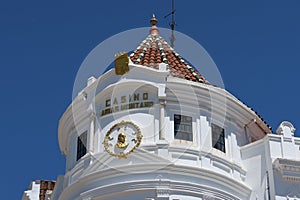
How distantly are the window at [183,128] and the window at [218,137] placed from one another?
117 cm

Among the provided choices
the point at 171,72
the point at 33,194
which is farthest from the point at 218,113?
the point at 33,194

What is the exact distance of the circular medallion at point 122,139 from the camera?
111 ft

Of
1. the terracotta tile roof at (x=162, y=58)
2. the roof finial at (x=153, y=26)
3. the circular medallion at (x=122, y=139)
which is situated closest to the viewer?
the circular medallion at (x=122, y=139)

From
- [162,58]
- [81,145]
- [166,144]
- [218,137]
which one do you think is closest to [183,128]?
[166,144]

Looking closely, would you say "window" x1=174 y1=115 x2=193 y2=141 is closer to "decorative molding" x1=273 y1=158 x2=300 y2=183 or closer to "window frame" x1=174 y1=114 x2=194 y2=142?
"window frame" x1=174 y1=114 x2=194 y2=142

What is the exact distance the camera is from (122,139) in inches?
1339

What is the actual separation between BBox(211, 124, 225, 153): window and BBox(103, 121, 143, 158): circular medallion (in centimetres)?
351

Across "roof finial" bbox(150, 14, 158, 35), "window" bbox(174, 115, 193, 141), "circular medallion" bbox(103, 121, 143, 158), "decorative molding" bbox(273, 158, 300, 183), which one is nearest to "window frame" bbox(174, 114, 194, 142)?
"window" bbox(174, 115, 193, 141)

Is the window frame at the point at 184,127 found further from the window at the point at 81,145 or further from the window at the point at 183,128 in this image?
the window at the point at 81,145

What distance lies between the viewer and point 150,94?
34875 millimetres

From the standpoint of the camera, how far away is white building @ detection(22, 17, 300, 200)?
32.8 m

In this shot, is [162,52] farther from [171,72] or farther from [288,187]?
[288,187]

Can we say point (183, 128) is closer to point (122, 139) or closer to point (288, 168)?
point (122, 139)

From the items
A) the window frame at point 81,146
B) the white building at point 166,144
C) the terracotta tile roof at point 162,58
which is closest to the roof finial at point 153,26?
the terracotta tile roof at point 162,58
